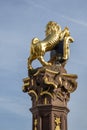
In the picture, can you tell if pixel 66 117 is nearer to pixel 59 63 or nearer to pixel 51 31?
pixel 59 63

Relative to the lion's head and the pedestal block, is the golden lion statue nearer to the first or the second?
the lion's head

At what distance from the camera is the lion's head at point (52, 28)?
77.9 ft

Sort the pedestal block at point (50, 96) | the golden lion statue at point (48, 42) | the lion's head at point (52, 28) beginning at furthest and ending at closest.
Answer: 1. the lion's head at point (52, 28)
2. the golden lion statue at point (48, 42)
3. the pedestal block at point (50, 96)

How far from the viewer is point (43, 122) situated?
2192cm

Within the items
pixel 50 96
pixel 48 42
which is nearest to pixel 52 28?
pixel 48 42

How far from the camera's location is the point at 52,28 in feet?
78.1

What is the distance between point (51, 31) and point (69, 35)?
3.15 feet

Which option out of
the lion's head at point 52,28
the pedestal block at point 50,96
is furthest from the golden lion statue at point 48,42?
the pedestal block at point 50,96

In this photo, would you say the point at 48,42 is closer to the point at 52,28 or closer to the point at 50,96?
the point at 52,28

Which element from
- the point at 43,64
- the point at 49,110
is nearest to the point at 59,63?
the point at 43,64

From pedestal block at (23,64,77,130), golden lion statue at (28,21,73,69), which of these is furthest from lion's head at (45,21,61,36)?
pedestal block at (23,64,77,130)

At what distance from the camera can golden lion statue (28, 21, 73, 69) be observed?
23031 millimetres

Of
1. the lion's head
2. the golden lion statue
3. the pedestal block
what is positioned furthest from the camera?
the lion's head

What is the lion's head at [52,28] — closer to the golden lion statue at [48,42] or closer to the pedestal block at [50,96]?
the golden lion statue at [48,42]
